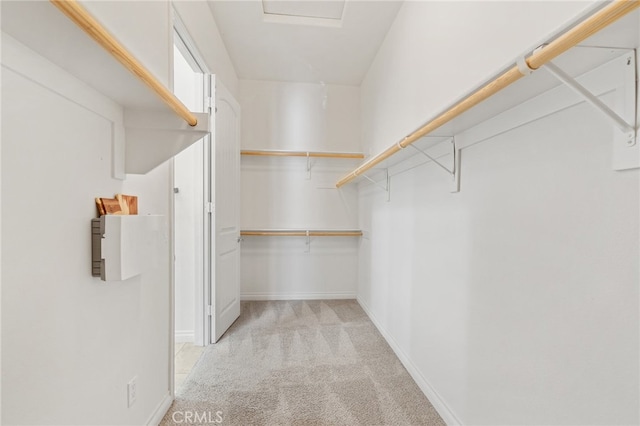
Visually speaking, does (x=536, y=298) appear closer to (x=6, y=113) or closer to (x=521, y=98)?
(x=521, y=98)

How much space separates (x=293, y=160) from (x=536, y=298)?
269 centimetres

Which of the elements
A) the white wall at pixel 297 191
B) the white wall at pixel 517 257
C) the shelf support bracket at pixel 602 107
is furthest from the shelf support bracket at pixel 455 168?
the white wall at pixel 297 191

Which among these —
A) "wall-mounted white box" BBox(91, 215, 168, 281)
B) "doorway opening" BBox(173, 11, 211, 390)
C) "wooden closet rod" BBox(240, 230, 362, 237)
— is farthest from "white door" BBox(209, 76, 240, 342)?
"wall-mounted white box" BBox(91, 215, 168, 281)

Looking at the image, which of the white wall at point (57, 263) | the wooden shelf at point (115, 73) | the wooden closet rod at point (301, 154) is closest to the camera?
the wooden shelf at point (115, 73)

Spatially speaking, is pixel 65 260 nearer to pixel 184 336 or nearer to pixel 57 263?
pixel 57 263

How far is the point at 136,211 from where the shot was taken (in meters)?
1.19

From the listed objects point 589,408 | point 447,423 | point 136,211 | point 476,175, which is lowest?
point 447,423

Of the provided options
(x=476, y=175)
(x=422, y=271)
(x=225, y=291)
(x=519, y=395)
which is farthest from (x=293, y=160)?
(x=519, y=395)

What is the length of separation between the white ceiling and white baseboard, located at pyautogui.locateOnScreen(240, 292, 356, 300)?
7.98 feet

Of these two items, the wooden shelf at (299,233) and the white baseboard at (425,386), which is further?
the wooden shelf at (299,233)

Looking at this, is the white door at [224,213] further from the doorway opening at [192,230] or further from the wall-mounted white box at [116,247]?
the wall-mounted white box at [116,247]

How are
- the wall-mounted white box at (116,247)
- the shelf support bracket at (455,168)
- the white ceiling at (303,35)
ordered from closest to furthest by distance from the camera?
1. the wall-mounted white box at (116,247)
2. the shelf support bracket at (455,168)
3. the white ceiling at (303,35)

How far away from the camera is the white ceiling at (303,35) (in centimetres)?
214

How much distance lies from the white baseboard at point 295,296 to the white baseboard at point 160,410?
5.60 feet
